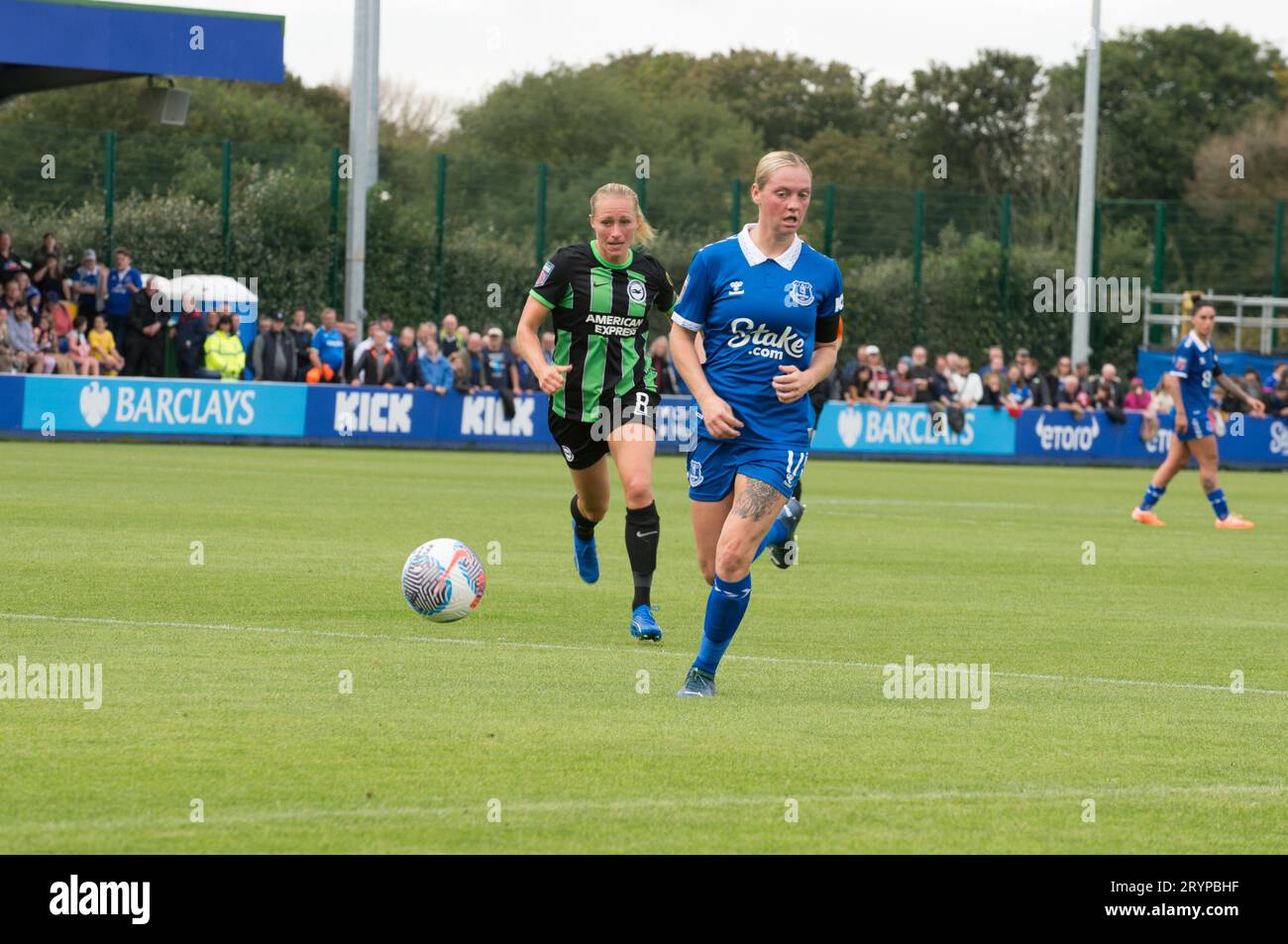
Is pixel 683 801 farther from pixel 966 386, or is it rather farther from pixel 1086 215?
pixel 1086 215

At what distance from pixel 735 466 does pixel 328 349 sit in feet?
79.3

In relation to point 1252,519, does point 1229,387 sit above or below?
above

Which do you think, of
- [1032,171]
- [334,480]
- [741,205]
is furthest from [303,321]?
[1032,171]

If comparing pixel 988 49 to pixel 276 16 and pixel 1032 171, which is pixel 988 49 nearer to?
pixel 1032 171

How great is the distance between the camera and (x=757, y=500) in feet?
28.9

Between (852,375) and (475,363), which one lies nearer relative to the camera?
(475,363)

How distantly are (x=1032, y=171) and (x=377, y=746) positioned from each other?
242ft

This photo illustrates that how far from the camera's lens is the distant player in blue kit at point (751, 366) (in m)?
8.80

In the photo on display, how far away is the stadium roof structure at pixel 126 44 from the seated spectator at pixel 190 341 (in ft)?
12.2

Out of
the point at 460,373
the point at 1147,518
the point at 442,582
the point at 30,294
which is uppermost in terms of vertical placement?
the point at 30,294

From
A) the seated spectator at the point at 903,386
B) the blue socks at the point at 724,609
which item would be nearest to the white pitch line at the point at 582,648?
the blue socks at the point at 724,609

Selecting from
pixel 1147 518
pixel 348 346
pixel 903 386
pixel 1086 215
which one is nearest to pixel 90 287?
pixel 348 346

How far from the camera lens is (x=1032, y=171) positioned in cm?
7850

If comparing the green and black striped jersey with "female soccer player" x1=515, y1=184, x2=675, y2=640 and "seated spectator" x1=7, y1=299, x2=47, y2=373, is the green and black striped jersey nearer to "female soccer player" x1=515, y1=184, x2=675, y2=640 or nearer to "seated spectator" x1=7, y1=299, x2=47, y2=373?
"female soccer player" x1=515, y1=184, x2=675, y2=640
